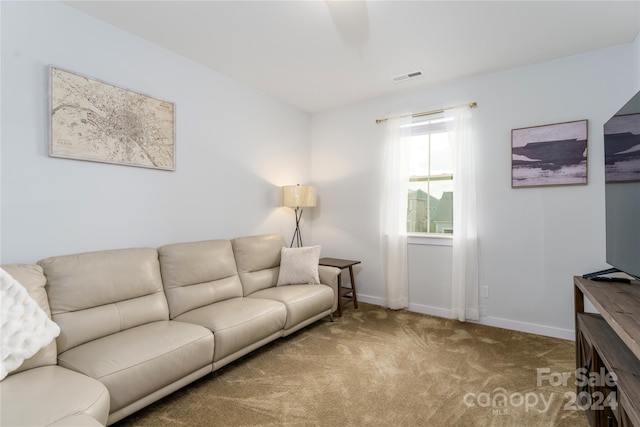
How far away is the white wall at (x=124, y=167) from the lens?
2084mm

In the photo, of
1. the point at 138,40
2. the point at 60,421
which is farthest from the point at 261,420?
the point at 138,40

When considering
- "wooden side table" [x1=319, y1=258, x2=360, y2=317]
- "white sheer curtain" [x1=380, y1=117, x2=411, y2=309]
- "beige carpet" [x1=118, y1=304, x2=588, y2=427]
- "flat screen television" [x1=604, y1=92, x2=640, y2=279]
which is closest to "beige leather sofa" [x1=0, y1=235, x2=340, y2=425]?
"beige carpet" [x1=118, y1=304, x2=588, y2=427]

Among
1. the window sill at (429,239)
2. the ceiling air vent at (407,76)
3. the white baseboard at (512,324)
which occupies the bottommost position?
the white baseboard at (512,324)

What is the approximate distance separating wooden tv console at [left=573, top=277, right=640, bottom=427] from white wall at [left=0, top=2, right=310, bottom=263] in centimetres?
302

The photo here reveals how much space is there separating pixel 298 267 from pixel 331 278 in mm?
380

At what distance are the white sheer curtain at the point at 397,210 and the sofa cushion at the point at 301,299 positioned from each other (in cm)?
89

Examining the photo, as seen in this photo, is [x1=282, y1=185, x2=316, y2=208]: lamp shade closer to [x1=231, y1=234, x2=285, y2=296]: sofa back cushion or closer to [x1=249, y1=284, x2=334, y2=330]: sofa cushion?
[x1=231, y1=234, x2=285, y2=296]: sofa back cushion

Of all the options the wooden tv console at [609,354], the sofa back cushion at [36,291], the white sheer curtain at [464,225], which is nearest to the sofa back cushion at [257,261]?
the sofa back cushion at [36,291]

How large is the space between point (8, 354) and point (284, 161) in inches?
126

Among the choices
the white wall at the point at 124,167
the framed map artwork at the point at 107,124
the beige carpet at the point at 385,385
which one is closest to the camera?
the beige carpet at the point at 385,385

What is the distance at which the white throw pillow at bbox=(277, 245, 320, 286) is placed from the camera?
348 centimetres

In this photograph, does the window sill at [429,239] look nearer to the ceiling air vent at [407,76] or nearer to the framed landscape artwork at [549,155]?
the framed landscape artwork at [549,155]

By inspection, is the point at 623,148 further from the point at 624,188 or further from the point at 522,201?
the point at 522,201

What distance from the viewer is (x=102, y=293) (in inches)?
85.0
